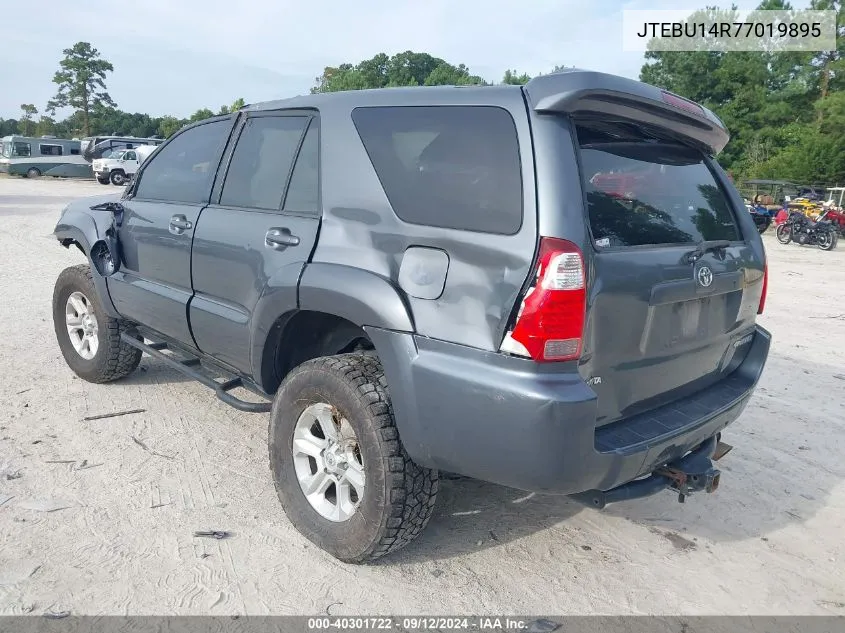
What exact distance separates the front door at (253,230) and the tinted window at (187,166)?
0.57 ft

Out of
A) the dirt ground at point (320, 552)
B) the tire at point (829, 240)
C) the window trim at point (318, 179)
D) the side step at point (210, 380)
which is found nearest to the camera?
the dirt ground at point (320, 552)

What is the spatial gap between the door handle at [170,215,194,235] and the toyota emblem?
260 centimetres

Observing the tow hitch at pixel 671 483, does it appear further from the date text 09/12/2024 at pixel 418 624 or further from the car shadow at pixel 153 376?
the car shadow at pixel 153 376

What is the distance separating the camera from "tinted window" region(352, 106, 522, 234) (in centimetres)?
239

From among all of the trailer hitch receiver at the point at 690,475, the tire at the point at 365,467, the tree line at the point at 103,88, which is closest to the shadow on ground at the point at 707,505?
the tire at the point at 365,467

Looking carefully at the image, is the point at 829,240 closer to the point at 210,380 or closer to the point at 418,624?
the point at 210,380

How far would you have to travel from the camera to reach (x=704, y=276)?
2756 mm

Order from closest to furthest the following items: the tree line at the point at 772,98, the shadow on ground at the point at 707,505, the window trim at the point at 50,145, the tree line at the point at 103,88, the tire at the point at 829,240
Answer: the shadow on ground at the point at 707,505, the tire at the point at 829,240, the tree line at the point at 772,98, the window trim at the point at 50,145, the tree line at the point at 103,88

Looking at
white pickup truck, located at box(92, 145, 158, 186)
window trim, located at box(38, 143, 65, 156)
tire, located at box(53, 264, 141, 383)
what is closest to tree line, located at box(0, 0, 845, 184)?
white pickup truck, located at box(92, 145, 158, 186)

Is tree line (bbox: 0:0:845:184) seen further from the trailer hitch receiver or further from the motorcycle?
the trailer hitch receiver

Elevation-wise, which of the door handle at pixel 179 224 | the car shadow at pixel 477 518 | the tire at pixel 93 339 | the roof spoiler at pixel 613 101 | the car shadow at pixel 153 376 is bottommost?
the car shadow at pixel 153 376

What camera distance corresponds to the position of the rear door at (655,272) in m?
2.43

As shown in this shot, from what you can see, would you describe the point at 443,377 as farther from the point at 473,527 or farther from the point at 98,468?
the point at 98,468

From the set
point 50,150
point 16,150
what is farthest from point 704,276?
point 50,150
